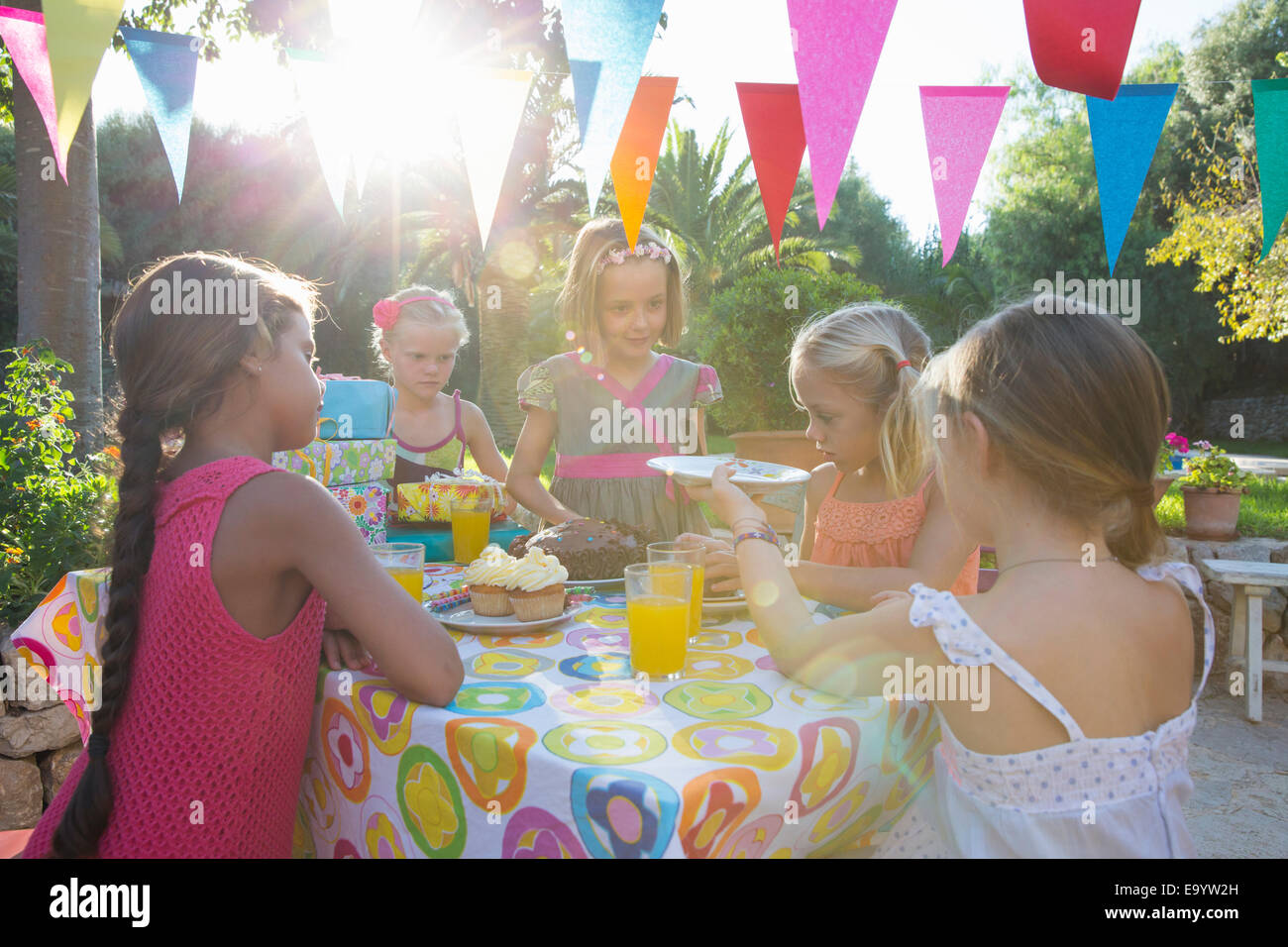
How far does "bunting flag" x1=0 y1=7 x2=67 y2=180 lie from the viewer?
9.89 feet

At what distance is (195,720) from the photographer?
1.52 metres

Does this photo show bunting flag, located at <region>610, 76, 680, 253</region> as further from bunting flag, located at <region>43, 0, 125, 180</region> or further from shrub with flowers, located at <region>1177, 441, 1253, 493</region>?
shrub with flowers, located at <region>1177, 441, 1253, 493</region>

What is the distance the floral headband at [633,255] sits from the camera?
3.36m

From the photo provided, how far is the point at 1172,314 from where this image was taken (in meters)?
22.6

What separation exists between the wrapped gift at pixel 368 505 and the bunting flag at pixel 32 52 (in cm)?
171

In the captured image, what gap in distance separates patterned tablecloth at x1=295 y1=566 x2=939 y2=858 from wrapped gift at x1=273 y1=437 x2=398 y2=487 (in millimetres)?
1404

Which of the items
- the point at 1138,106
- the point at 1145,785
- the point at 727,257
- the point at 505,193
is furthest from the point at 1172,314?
the point at 1145,785

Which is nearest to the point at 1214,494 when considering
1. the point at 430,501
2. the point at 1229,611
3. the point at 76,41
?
the point at 1229,611

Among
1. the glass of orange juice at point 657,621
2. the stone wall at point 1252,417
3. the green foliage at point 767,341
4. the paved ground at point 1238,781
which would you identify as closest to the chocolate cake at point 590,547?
the glass of orange juice at point 657,621

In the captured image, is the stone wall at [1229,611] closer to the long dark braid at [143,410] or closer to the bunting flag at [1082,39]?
the bunting flag at [1082,39]

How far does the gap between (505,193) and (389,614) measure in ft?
57.3

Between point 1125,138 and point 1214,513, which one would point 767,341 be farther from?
point 1125,138

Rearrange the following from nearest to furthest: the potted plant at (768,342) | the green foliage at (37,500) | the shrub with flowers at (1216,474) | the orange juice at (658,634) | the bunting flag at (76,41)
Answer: the orange juice at (658,634) → the bunting flag at (76,41) → the green foliage at (37,500) → the shrub with flowers at (1216,474) → the potted plant at (768,342)

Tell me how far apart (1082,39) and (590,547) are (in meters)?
2.18
